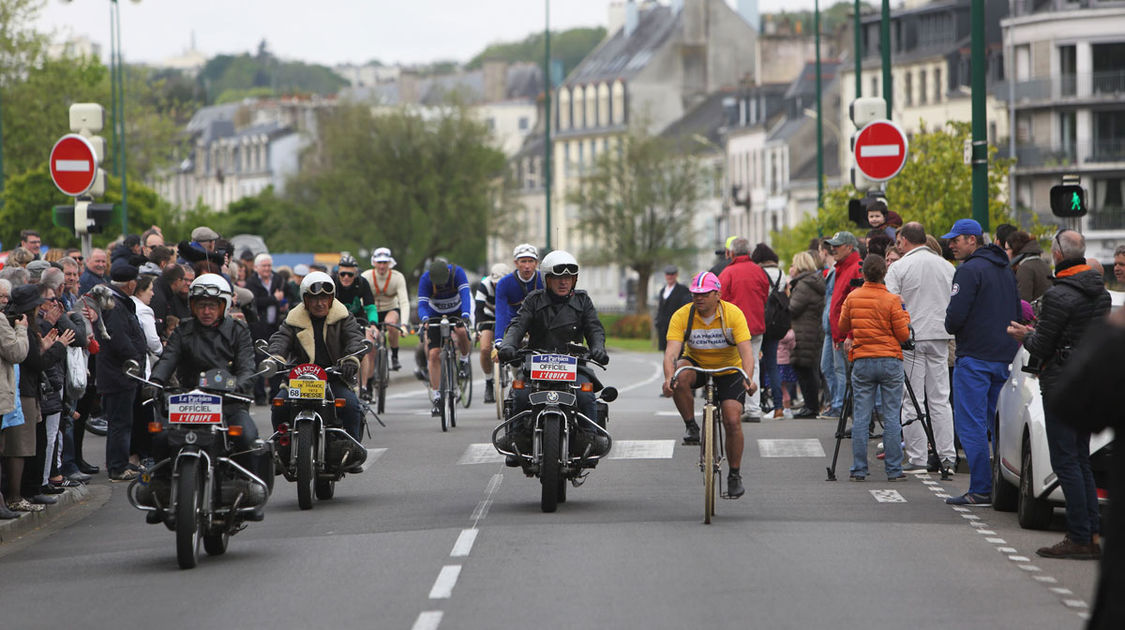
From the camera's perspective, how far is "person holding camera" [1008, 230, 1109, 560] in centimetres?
1231

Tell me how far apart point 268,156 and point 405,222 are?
60.7 meters

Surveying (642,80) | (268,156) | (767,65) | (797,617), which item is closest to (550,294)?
(797,617)

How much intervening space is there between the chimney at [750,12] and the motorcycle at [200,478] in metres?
117

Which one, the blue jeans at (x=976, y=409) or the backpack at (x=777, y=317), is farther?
the backpack at (x=777, y=317)

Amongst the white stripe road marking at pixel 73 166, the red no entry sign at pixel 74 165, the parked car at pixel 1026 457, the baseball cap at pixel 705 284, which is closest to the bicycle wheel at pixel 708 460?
the baseball cap at pixel 705 284

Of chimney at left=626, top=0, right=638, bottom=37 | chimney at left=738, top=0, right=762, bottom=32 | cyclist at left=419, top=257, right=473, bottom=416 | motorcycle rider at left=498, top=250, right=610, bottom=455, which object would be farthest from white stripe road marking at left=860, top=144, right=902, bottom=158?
chimney at left=626, top=0, right=638, bottom=37

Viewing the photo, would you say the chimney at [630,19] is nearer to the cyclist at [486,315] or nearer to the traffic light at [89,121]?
the cyclist at [486,315]

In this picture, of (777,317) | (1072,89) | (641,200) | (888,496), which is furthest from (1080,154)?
(888,496)

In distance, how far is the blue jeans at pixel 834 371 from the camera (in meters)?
22.1

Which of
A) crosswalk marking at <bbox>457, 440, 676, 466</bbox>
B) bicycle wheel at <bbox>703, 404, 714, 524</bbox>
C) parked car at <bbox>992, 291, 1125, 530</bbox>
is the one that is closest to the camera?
Answer: parked car at <bbox>992, 291, 1125, 530</bbox>

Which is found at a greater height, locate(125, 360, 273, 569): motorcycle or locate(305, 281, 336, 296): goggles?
locate(305, 281, 336, 296): goggles

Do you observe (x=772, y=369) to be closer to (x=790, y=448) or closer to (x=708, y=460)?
(x=790, y=448)

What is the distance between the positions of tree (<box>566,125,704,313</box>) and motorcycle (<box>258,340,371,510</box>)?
88.0 metres

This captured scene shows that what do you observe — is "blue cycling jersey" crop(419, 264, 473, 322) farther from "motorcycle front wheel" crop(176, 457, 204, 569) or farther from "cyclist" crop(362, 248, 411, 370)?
"motorcycle front wheel" crop(176, 457, 204, 569)
